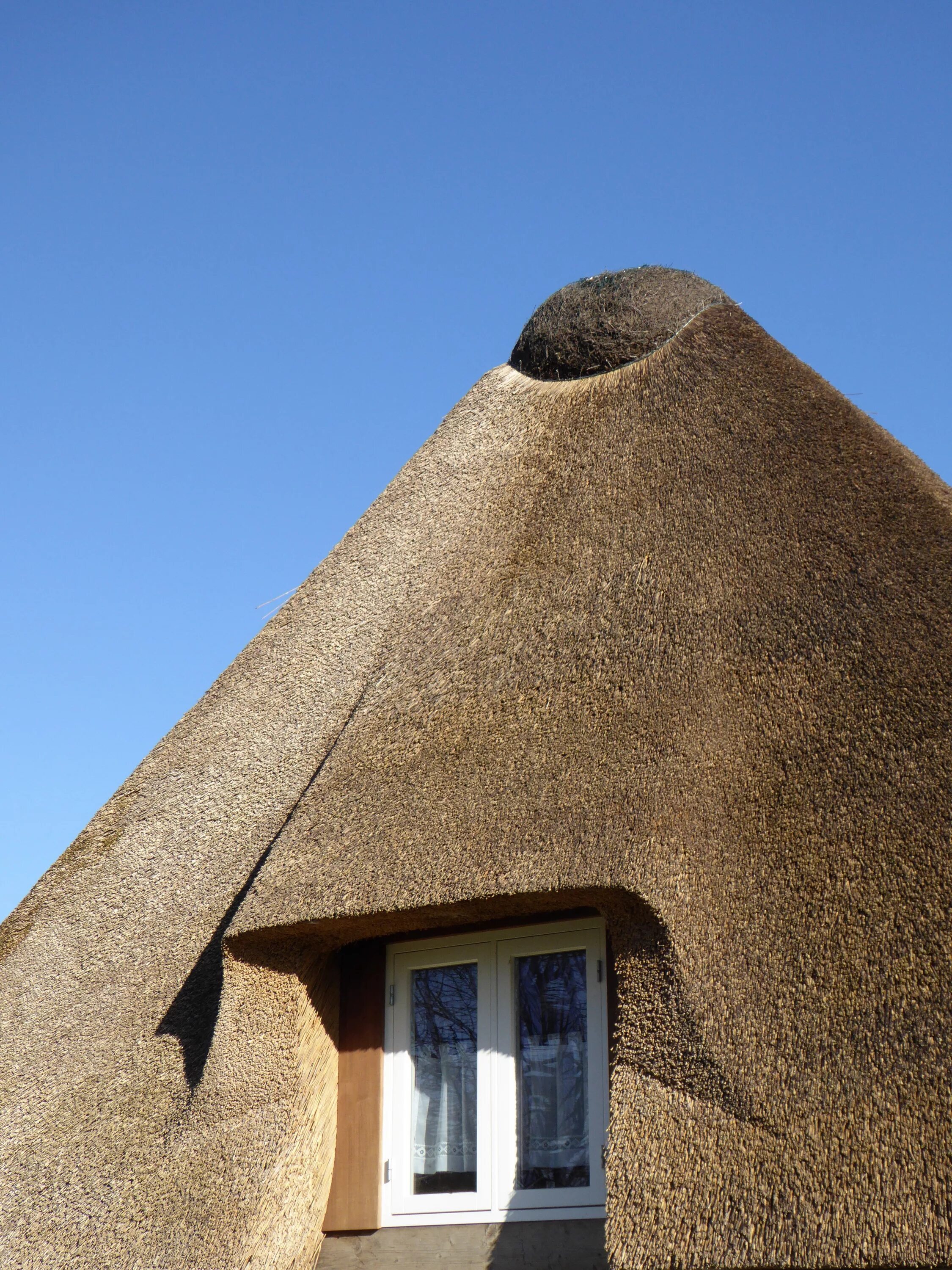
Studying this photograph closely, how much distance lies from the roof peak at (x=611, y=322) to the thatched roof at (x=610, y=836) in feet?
0.21

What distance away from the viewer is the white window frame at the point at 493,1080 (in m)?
5.95

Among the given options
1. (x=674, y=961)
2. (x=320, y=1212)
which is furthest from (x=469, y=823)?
(x=320, y=1212)

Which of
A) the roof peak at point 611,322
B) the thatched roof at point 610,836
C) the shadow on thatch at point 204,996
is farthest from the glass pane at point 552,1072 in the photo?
the roof peak at point 611,322

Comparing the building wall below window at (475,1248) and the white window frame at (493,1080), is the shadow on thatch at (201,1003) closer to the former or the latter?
the white window frame at (493,1080)

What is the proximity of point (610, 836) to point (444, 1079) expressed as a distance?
1893 mm

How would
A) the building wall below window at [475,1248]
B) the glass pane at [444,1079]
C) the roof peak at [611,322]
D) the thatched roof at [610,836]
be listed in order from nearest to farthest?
the thatched roof at [610,836] → the building wall below window at [475,1248] → the glass pane at [444,1079] → the roof peak at [611,322]

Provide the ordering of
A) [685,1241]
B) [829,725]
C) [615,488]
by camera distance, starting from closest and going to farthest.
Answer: [685,1241]
[829,725]
[615,488]

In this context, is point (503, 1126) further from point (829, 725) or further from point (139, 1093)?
point (829, 725)

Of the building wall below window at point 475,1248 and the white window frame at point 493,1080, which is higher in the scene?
the white window frame at point 493,1080

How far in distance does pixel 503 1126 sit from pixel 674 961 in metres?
1.68

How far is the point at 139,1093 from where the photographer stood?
6676mm

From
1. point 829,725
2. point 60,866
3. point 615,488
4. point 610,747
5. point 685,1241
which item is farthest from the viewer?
point 60,866

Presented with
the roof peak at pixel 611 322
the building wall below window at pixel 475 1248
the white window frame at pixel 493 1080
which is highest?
the roof peak at pixel 611 322

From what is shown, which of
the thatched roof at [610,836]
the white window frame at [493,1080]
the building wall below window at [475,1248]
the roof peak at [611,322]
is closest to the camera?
the thatched roof at [610,836]
